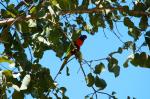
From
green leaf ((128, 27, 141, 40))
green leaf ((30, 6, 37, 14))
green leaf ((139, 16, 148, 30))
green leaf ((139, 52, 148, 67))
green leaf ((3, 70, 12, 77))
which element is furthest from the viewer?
green leaf ((128, 27, 141, 40))

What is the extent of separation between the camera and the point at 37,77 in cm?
312

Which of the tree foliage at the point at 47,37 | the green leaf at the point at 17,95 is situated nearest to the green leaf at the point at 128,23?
the tree foliage at the point at 47,37

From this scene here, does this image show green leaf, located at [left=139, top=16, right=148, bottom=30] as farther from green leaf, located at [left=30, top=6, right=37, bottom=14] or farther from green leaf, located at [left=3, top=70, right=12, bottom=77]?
green leaf, located at [left=3, top=70, right=12, bottom=77]

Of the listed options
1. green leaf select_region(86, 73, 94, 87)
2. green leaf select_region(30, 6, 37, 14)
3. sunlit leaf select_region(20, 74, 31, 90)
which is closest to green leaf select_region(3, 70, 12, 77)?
sunlit leaf select_region(20, 74, 31, 90)

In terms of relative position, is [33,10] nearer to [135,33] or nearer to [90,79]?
[90,79]

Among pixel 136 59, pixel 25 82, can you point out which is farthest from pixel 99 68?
pixel 25 82

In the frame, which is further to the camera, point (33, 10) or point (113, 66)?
point (113, 66)

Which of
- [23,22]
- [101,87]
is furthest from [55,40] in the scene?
[101,87]

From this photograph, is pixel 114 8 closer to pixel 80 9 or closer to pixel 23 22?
pixel 80 9

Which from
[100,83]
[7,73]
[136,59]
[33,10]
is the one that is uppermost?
[33,10]

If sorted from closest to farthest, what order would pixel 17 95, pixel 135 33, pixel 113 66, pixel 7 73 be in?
1. pixel 7 73
2. pixel 17 95
3. pixel 113 66
4. pixel 135 33

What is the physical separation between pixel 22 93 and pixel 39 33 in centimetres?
60

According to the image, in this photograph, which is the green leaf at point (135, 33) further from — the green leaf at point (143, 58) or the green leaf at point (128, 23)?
the green leaf at point (143, 58)

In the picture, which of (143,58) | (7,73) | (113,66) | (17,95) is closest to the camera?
(7,73)
